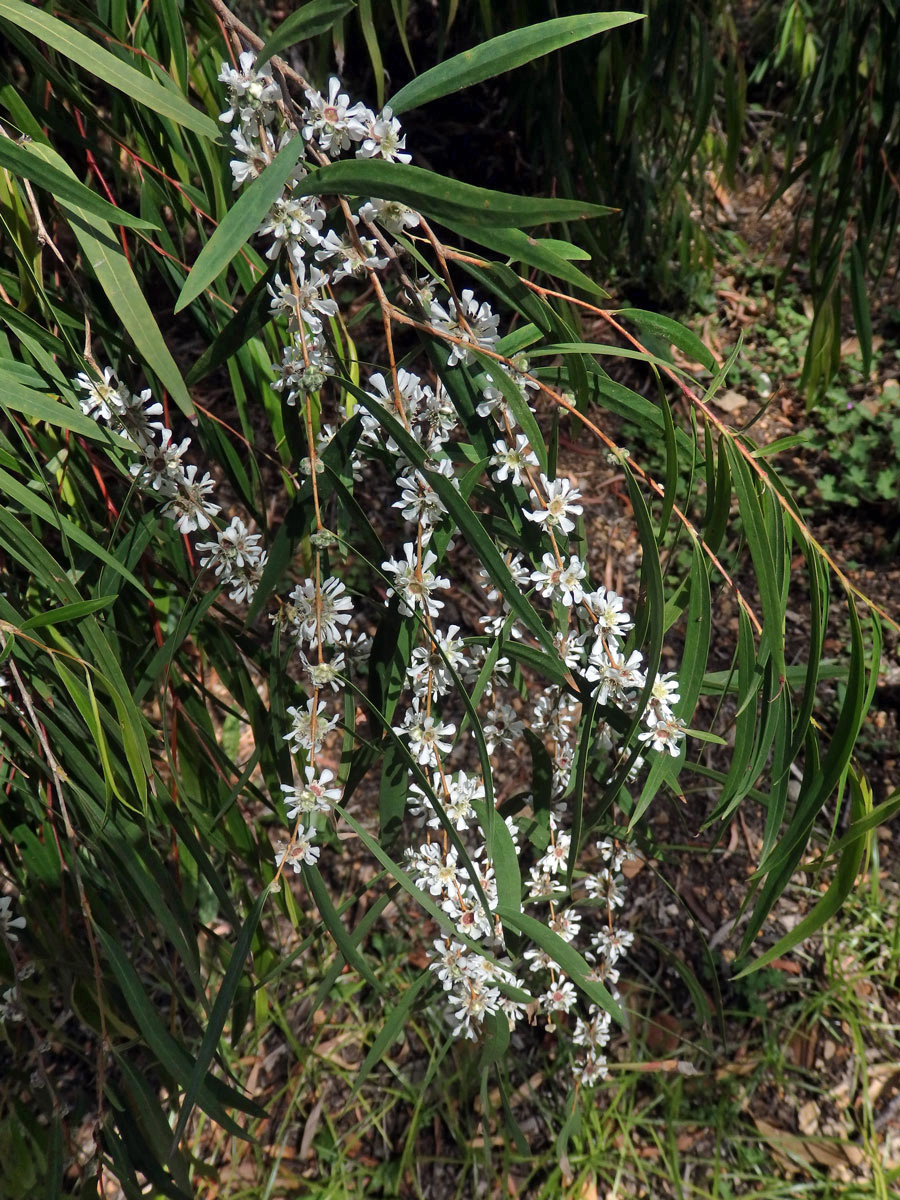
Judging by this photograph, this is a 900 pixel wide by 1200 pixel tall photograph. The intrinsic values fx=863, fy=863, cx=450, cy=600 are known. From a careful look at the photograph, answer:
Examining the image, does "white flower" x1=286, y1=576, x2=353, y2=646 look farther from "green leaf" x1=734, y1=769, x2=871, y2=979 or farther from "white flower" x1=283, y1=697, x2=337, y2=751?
"green leaf" x1=734, y1=769, x2=871, y2=979

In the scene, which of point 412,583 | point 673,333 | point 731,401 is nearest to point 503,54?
point 673,333

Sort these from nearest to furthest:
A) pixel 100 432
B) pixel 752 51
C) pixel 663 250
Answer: pixel 100 432 < pixel 663 250 < pixel 752 51

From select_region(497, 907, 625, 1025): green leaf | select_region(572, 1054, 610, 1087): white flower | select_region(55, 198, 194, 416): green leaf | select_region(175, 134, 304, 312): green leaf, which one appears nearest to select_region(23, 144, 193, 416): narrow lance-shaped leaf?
select_region(55, 198, 194, 416): green leaf

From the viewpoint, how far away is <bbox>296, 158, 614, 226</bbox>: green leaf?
1.34ft

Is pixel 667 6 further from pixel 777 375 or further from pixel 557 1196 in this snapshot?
pixel 557 1196

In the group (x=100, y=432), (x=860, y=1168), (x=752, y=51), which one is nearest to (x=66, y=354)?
(x=100, y=432)

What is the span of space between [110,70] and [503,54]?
251 mm

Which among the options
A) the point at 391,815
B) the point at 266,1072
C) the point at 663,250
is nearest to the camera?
the point at 391,815

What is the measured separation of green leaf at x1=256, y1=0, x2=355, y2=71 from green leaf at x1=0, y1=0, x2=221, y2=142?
0.11m

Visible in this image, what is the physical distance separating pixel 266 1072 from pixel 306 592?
1.05 metres

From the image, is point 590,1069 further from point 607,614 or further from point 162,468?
point 162,468

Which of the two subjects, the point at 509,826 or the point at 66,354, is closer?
the point at 66,354

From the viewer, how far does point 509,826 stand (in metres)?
0.79

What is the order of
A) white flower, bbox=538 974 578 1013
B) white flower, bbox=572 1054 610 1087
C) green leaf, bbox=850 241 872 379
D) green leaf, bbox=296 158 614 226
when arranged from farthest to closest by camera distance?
green leaf, bbox=850 241 872 379
white flower, bbox=572 1054 610 1087
white flower, bbox=538 974 578 1013
green leaf, bbox=296 158 614 226
